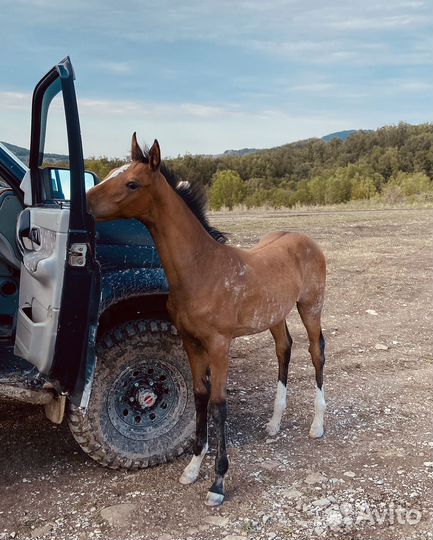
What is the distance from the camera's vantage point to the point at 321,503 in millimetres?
3248

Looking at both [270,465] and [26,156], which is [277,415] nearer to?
[270,465]

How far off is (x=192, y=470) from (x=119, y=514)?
57 centimetres

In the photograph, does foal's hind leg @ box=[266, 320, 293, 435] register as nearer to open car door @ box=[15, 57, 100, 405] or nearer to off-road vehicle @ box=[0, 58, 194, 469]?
off-road vehicle @ box=[0, 58, 194, 469]

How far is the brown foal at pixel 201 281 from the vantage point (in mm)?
3072

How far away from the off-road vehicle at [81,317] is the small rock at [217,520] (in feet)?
2.22

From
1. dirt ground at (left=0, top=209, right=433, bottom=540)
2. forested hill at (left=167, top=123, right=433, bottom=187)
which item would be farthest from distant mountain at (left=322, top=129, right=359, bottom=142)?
dirt ground at (left=0, top=209, right=433, bottom=540)

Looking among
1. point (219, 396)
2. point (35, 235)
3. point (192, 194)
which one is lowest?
point (219, 396)

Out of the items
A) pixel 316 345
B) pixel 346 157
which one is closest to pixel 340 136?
pixel 346 157

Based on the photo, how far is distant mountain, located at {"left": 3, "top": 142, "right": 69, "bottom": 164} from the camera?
3.51 meters

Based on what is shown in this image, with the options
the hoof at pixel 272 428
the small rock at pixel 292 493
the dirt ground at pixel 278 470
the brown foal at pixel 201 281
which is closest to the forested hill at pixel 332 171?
the dirt ground at pixel 278 470

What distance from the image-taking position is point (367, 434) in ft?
13.7

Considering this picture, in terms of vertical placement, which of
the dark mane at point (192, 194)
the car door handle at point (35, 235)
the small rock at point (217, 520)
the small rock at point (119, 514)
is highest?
the dark mane at point (192, 194)

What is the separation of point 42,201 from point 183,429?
5.67 feet

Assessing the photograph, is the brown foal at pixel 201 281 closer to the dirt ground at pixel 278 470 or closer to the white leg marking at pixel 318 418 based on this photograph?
the dirt ground at pixel 278 470
